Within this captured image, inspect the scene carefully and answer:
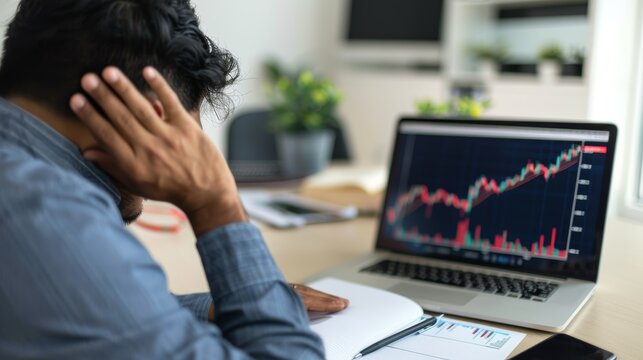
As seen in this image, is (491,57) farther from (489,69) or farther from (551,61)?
(551,61)

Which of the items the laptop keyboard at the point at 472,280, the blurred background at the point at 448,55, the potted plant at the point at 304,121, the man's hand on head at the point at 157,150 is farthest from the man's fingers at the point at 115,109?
the blurred background at the point at 448,55

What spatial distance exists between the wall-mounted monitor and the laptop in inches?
105

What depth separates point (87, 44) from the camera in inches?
26.5

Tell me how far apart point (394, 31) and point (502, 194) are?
2.98 m

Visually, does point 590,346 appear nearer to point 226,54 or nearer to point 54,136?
point 226,54

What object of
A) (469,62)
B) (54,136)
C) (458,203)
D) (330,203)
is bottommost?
(330,203)

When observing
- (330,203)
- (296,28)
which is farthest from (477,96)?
(330,203)

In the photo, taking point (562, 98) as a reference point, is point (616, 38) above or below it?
above

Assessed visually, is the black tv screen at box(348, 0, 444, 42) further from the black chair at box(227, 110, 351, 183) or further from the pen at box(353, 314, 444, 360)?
the pen at box(353, 314, 444, 360)


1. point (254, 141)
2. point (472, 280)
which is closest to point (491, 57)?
point (254, 141)

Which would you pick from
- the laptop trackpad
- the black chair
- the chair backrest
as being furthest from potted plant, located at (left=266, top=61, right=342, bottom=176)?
the laptop trackpad

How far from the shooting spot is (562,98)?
3.10m

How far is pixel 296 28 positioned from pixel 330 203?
271 cm

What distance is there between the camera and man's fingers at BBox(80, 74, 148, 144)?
675 millimetres
